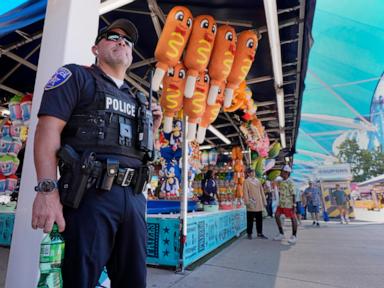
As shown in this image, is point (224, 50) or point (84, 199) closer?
point (84, 199)

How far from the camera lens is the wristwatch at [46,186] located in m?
1.11

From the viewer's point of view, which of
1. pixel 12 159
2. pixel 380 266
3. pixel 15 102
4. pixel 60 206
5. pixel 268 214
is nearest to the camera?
pixel 60 206

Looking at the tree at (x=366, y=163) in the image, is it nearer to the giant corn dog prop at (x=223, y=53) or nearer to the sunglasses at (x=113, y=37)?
the giant corn dog prop at (x=223, y=53)

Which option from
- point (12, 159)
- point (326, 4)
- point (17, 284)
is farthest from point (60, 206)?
point (326, 4)

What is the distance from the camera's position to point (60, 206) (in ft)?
3.74

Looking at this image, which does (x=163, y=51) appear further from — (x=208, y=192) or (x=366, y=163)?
(x=366, y=163)

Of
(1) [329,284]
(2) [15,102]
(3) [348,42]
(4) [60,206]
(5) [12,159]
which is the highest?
(3) [348,42]

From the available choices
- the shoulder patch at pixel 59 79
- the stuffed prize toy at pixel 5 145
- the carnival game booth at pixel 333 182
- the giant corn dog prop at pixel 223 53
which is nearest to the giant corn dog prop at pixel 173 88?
the giant corn dog prop at pixel 223 53

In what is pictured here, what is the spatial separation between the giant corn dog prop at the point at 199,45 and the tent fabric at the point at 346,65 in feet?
17.0

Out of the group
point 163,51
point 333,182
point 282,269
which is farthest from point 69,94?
point 333,182

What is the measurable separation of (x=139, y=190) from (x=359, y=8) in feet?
27.7

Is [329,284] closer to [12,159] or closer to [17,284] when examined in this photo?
[17,284]

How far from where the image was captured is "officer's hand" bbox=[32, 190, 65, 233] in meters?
1.08

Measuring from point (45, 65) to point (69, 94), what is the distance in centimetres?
103
